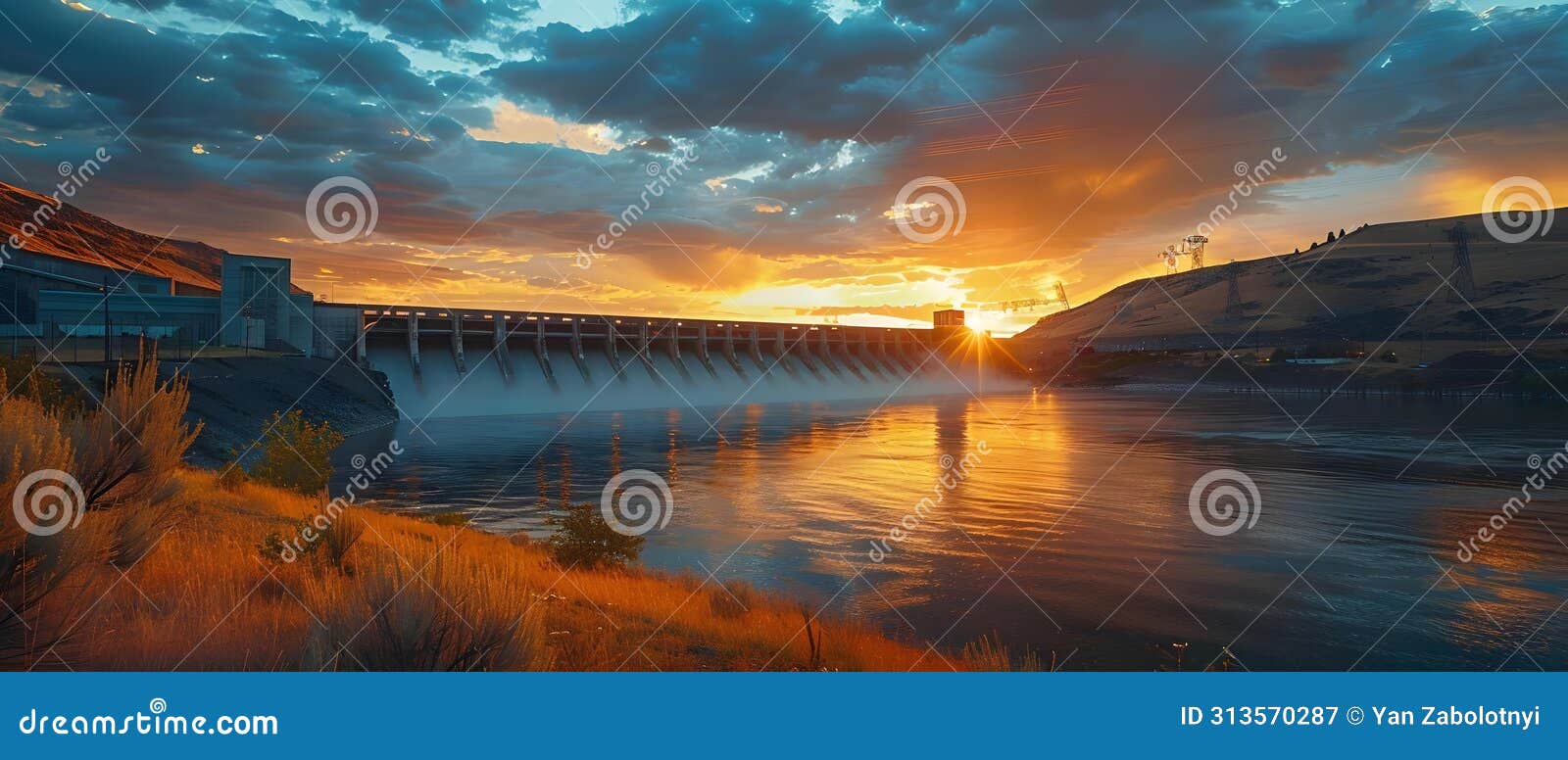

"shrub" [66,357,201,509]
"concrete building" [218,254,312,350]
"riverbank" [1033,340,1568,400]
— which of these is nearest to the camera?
"shrub" [66,357,201,509]

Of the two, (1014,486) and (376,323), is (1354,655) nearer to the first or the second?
(1014,486)

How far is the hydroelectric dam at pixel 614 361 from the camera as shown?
53.8 meters

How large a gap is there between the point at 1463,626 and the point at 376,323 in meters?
56.7

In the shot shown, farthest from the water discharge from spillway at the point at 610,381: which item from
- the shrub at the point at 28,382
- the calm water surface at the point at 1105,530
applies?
the shrub at the point at 28,382

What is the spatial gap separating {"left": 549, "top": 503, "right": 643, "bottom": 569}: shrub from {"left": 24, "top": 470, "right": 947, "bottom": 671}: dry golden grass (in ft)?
2.19

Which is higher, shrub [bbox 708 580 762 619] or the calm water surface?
the calm water surface

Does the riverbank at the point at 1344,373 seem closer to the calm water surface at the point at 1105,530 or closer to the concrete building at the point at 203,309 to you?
the calm water surface at the point at 1105,530

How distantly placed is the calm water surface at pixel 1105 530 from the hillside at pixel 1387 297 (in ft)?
331

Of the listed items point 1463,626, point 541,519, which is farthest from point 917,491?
point 1463,626

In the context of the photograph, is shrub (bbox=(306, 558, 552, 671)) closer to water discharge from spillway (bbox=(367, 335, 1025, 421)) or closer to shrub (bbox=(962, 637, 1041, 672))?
shrub (bbox=(962, 637, 1041, 672))

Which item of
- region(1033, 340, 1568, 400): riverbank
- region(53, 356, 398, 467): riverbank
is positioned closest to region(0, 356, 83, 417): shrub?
region(53, 356, 398, 467): riverbank

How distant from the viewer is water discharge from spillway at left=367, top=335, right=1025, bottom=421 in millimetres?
53094

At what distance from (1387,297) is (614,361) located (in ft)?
516

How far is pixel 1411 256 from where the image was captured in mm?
172375
